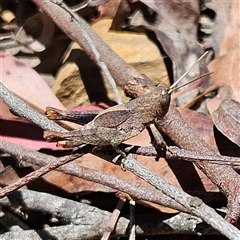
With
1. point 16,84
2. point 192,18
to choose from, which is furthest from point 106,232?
point 192,18

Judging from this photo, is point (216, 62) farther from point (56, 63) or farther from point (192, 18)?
point (56, 63)

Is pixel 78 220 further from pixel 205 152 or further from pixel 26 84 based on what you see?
pixel 26 84

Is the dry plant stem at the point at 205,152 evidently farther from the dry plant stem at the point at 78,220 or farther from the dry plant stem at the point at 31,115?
the dry plant stem at the point at 31,115

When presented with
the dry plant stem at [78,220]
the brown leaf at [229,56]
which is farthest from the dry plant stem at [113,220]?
the brown leaf at [229,56]

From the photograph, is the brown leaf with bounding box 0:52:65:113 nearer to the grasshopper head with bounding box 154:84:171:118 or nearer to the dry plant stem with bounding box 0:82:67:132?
the dry plant stem with bounding box 0:82:67:132

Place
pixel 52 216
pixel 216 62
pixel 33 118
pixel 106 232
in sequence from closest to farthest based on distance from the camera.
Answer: pixel 33 118
pixel 106 232
pixel 52 216
pixel 216 62
